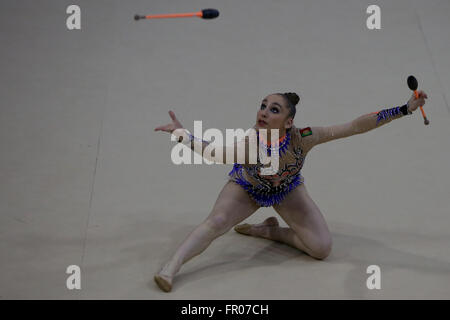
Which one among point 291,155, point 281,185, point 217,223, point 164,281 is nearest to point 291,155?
point 291,155

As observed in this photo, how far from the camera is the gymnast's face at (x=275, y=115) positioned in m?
3.17

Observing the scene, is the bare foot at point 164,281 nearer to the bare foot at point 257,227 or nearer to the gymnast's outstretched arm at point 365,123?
the bare foot at point 257,227

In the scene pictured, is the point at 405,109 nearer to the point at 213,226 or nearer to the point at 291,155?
the point at 291,155

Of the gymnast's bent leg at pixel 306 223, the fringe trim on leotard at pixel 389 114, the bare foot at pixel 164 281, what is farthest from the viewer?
the gymnast's bent leg at pixel 306 223

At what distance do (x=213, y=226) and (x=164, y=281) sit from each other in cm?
37

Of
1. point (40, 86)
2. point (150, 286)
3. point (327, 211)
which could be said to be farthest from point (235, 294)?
point (40, 86)

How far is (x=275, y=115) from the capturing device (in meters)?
3.17

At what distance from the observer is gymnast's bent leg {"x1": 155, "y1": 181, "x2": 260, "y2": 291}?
307cm

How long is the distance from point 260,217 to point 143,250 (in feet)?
2.41

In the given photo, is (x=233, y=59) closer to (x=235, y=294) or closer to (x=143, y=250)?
(x=143, y=250)

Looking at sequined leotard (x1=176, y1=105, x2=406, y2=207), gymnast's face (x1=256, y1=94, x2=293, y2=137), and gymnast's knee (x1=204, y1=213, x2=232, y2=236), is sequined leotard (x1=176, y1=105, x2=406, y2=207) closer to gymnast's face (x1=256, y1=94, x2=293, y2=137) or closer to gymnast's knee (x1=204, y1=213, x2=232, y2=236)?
gymnast's face (x1=256, y1=94, x2=293, y2=137)

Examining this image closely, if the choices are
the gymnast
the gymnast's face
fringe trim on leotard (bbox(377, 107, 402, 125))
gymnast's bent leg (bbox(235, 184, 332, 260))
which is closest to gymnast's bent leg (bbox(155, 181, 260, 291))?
the gymnast

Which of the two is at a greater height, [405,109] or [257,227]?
[405,109]

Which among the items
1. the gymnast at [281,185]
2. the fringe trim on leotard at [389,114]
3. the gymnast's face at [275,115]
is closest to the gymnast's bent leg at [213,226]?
the gymnast at [281,185]
